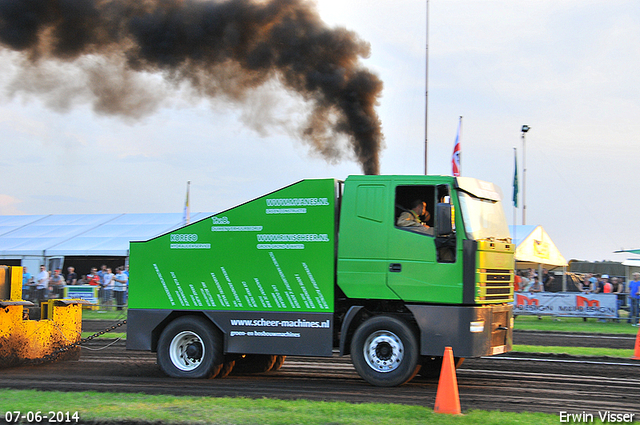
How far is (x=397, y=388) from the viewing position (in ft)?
29.8

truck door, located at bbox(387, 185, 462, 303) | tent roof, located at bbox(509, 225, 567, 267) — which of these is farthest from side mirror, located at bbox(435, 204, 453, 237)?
tent roof, located at bbox(509, 225, 567, 267)

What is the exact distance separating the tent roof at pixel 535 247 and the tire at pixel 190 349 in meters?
22.7

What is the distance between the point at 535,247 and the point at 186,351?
25.0 metres

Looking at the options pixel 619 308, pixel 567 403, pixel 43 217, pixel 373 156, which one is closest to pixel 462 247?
pixel 567 403

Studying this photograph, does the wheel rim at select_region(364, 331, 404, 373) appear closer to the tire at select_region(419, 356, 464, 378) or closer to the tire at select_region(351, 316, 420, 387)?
the tire at select_region(351, 316, 420, 387)

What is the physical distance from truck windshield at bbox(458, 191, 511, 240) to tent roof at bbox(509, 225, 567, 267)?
69.3ft

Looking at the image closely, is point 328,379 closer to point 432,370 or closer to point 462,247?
point 432,370

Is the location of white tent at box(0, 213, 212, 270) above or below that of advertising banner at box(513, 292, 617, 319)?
above

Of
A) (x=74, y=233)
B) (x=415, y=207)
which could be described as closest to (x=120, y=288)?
(x=74, y=233)

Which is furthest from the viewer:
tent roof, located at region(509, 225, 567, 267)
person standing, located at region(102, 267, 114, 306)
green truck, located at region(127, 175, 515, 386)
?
tent roof, located at region(509, 225, 567, 267)

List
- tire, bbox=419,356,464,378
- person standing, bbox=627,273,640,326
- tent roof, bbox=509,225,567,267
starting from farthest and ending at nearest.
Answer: tent roof, bbox=509,225,567,267 < person standing, bbox=627,273,640,326 < tire, bbox=419,356,464,378

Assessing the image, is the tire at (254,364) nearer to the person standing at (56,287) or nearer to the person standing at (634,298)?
the person standing at (634,298)

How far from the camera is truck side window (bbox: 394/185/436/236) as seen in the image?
922 cm

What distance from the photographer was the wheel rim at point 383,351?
9117 millimetres
